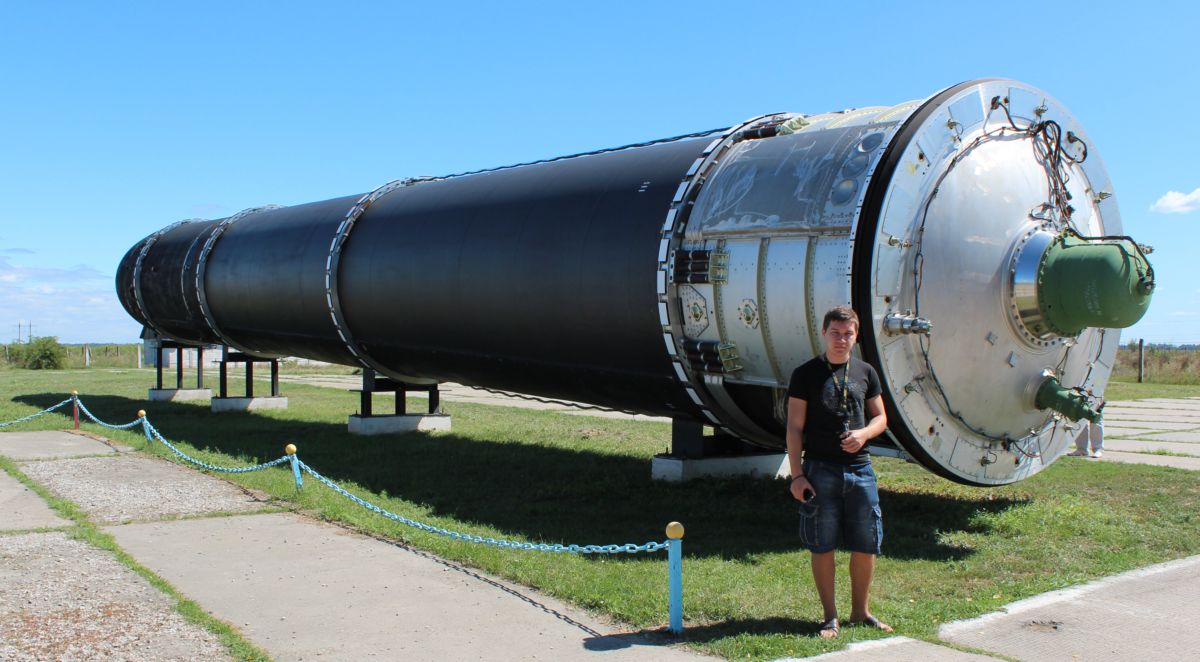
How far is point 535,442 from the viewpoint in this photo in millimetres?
13164

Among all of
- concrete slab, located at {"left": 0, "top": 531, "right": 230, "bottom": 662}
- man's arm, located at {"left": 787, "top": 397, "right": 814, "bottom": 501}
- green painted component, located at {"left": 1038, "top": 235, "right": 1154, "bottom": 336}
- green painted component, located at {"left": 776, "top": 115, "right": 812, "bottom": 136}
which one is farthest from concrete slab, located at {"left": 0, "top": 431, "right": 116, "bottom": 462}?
green painted component, located at {"left": 1038, "top": 235, "right": 1154, "bottom": 336}

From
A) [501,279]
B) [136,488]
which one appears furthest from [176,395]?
[501,279]

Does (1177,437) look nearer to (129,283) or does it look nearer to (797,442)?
(797,442)

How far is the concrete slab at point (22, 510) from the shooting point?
794 cm

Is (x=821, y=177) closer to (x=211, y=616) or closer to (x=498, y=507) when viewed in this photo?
(x=498, y=507)

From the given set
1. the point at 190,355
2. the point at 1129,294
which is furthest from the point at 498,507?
the point at 190,355

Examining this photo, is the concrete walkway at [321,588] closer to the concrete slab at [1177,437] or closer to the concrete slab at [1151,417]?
the concrete slab at [1177,437]

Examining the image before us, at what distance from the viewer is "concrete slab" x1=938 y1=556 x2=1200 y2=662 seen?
4672mm

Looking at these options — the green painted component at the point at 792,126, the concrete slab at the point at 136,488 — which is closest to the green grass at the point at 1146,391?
the green painted component at the point at 792,126

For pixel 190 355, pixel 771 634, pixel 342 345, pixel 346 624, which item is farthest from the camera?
pixel 190 355

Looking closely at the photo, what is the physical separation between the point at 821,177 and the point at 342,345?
285 inches

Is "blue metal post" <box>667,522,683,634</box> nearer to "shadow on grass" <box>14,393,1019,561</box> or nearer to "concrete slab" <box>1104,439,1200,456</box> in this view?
"shadow on grass" <box>14,393,1019,561</box>

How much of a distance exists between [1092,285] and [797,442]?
282 cm

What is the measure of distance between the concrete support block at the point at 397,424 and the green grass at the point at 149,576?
14.8 ft
